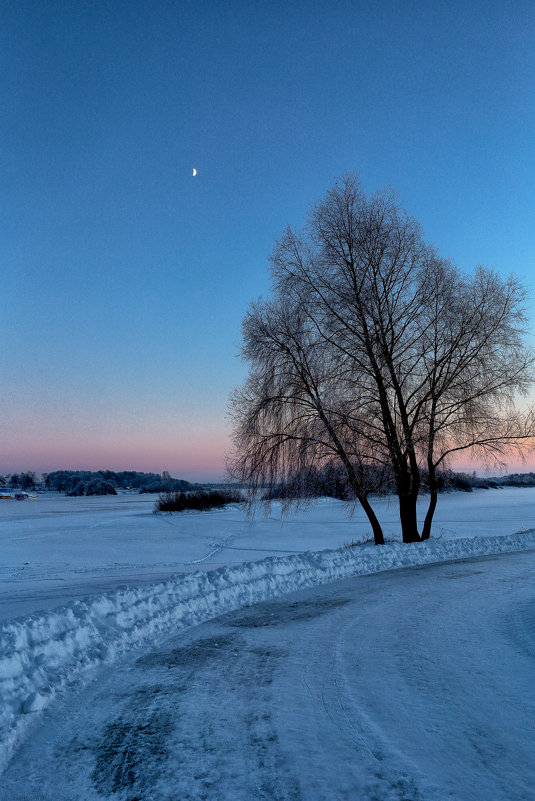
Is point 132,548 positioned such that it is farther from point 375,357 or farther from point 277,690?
point 277,690

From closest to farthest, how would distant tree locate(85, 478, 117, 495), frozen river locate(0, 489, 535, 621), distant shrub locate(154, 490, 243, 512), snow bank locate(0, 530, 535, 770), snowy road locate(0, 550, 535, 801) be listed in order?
snowy road locate(0, 550, 535, 801)
snow bank locate(0, 530, 535, 770)
frozen river locate(0, 489, 535, 621)
distant shrub locate(154, 490, 243, 512)
distant tree locate(85, 478, 117, 495)

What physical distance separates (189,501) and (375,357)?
3471 centimetres

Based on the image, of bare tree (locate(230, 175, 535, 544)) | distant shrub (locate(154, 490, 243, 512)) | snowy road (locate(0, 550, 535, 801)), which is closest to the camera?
snowy road (locate(0, 550, 535, 801))

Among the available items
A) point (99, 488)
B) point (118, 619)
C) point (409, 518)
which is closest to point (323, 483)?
point (409, 518)

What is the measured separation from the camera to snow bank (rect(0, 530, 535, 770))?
4.29m

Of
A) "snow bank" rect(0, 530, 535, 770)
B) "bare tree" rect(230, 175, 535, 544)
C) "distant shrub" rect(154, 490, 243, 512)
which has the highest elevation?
"bare tree" rect(230, 175, 535, 544)

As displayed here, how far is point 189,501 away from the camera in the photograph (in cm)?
4712

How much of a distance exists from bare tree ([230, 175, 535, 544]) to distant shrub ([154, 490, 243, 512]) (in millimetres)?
32186

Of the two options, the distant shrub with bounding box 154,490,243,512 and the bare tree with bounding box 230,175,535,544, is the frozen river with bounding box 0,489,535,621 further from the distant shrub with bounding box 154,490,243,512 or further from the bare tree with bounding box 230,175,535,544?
the distant shrub with bounding box 154,490,243,512

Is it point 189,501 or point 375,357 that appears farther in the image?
point 189,501

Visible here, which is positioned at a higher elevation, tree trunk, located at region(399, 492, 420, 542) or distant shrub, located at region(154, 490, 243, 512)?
tree trunk, located at region(399, 492, 420, 542)

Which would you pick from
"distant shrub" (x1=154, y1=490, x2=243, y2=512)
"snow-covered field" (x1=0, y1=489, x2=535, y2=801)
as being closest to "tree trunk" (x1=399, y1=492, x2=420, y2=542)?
"snow-covered field" (x1=0, y1=489, x2=535, y2=801)

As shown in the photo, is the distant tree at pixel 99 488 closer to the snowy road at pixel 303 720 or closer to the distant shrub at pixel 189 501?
the distant shrub at pixel 189 501

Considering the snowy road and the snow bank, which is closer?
the snowy road
